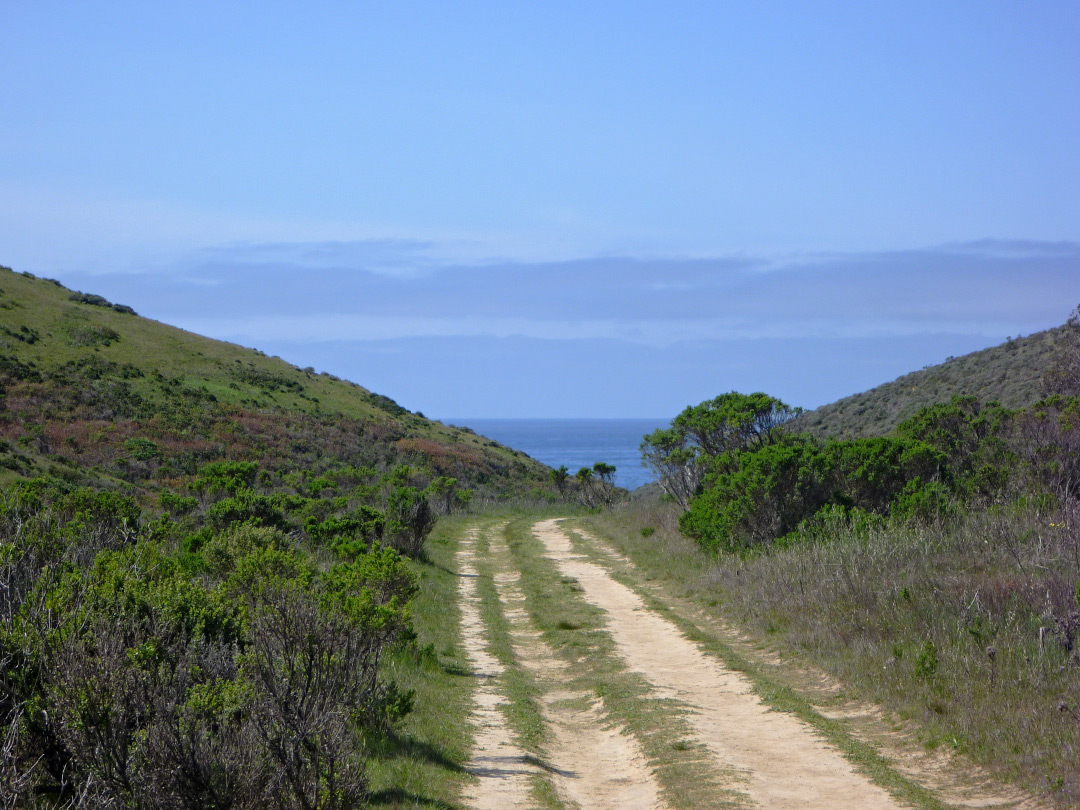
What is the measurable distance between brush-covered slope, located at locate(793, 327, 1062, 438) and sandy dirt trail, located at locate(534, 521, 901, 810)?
91.3 ft

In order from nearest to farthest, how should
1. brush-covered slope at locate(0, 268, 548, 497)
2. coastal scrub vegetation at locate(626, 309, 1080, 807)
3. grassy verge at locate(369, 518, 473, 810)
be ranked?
grassy verge at locate(369, 518, 473, 810) < coastal scrub vegetation at locate(626, 309, 1080, 807) < brush-covered slope at locate(0, 268, 548, 497)

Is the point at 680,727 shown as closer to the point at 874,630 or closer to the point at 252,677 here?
the point at 874,630

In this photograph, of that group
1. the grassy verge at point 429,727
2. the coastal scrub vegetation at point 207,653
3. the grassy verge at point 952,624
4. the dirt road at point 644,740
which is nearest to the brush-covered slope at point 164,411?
the coastal scrub vegetation at point 207,653

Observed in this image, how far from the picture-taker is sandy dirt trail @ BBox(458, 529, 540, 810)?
623 centimetres

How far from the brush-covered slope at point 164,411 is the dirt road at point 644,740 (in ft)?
53.3

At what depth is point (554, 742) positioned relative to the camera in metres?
7.94

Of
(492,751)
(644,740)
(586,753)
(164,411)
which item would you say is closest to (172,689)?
(492,751)

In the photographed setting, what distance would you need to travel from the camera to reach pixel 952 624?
9258 mm

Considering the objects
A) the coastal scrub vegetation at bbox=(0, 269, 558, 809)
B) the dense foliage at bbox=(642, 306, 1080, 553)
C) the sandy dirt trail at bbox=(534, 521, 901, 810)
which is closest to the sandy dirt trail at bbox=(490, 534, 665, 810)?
the sandy dirt trail at bbox=(534, 521, 901, 810)

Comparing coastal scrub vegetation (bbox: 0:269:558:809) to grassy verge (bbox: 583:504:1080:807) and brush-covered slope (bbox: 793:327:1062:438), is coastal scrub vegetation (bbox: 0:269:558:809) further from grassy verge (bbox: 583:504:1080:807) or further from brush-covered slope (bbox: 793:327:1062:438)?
brush-covered slope (bbox: 793:327:1062:438)

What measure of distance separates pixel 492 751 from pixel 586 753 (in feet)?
2.83

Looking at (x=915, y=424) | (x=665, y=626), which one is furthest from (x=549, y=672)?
(x=915, y=424)

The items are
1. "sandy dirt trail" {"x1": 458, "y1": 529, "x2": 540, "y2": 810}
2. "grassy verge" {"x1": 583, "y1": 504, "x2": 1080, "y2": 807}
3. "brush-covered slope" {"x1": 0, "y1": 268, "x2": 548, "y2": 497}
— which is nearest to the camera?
"sandy dirt trail" {"x1": 458, "y1": 529, "x2": 540, "y2": 810}

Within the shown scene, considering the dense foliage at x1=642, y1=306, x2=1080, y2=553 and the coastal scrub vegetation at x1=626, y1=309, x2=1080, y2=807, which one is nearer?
the coastal scrub vegetation at x1=626, y1=309, x2=1080, y2=807
